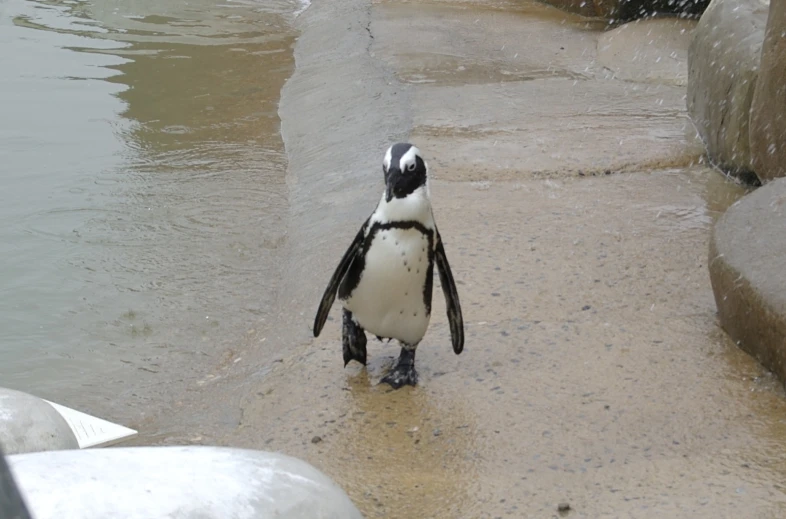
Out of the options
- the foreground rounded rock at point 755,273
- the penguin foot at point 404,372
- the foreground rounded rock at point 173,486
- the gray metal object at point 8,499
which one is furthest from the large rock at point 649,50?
the gray metal object at point 8,499

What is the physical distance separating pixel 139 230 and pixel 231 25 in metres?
5.76

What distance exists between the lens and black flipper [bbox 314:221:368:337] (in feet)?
11.3

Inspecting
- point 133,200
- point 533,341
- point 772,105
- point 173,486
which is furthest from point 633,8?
point 173,486

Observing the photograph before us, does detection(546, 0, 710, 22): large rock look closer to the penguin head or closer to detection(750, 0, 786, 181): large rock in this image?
detection(750, 0, 786, 181): large rock

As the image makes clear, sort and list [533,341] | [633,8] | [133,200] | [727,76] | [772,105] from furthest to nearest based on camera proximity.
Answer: [633,8] < [133,200] < [727,76] < [772,105] < [533,341]

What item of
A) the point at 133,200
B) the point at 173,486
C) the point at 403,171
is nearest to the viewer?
the point at 173,486

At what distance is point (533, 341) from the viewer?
12.3 feet

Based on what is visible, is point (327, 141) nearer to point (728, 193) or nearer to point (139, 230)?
point (139, 230)

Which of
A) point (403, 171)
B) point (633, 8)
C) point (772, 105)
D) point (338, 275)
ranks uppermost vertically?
point (403, 171)

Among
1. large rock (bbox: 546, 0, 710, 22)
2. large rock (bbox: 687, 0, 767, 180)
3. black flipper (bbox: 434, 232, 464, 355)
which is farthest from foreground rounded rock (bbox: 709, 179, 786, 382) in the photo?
large rock (bbox: 546, 0, 710, 22)

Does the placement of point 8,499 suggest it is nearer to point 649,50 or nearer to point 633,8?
point 649,50

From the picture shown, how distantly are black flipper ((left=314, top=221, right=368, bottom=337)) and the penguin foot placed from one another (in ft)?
1.03

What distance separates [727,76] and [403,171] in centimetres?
302

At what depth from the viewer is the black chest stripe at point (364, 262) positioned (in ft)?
10.9
